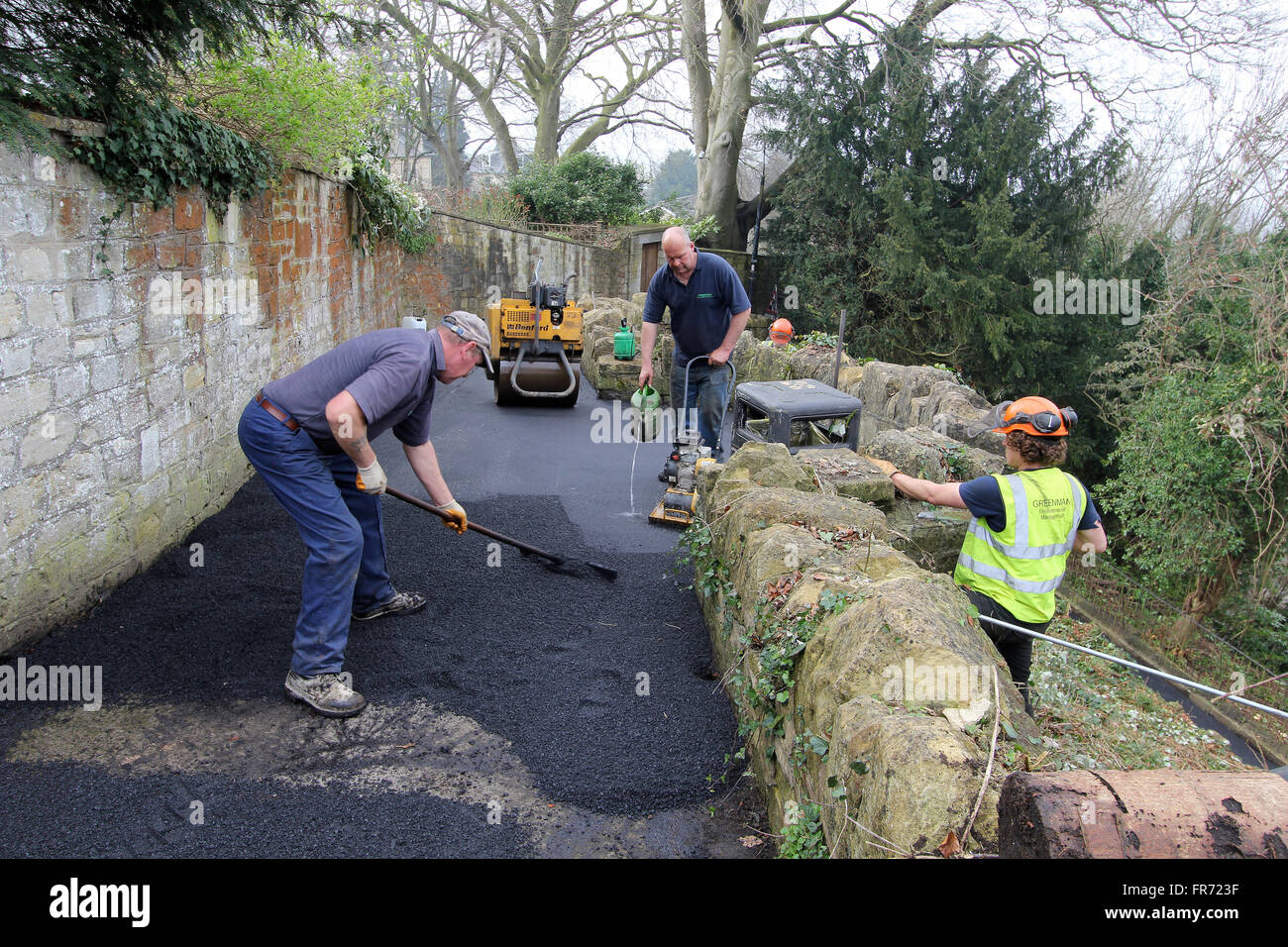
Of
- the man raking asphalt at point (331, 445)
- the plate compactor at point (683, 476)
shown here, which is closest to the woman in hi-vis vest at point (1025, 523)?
the man raking asphalt at point (331, 445)

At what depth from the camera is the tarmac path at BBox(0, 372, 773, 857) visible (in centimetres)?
276

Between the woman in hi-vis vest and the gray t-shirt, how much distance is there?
227cm

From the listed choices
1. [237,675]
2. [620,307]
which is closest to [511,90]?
[620,307]

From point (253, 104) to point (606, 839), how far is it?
5.97 metres

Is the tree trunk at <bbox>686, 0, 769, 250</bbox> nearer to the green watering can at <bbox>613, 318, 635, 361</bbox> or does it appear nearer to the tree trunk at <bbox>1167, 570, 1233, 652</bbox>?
the green watering can at <bbox>613, 318, 635, 361</bbox>

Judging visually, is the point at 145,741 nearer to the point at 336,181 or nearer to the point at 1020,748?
the point at 1020,748

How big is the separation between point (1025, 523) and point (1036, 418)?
1.39 feet

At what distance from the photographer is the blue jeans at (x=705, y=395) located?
6.42 meters

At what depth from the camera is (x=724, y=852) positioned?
275 cm

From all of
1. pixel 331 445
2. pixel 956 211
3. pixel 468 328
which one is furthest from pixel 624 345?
pixel 956 211
